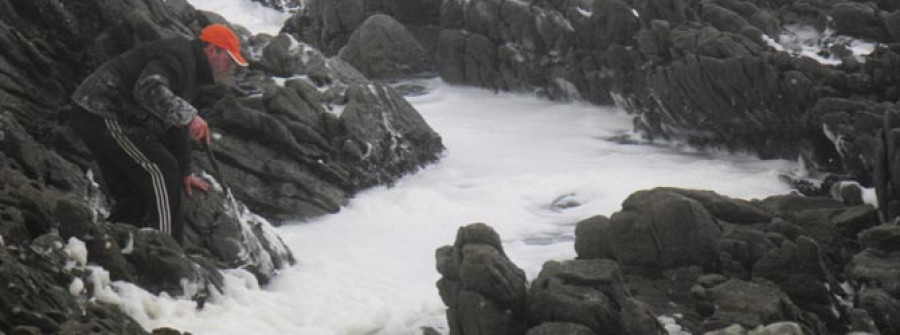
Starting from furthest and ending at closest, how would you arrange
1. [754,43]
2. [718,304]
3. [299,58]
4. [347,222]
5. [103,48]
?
[754,43], [299,58], [347,222], [103,48], [718,304]

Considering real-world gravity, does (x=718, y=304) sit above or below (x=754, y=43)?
below

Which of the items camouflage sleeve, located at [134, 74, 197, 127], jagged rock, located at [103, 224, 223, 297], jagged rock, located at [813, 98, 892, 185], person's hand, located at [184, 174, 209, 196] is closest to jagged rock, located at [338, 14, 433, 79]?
jagged rock, located at [813, 98, 892, 185]

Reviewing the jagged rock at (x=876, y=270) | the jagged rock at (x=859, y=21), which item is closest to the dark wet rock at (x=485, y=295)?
the jagged rock at (x=876, y=270)

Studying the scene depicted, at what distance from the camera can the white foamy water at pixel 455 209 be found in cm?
803

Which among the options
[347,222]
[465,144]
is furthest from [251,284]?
[465,144]

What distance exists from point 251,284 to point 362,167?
5516 millimetres

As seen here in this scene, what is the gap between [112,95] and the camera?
8.03 meters

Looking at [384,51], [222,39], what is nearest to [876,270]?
[222,39]

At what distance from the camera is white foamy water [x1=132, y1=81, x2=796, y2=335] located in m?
8.03

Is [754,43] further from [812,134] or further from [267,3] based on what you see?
[267,3]

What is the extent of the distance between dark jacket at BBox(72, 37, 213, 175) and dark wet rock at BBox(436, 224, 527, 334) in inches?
103

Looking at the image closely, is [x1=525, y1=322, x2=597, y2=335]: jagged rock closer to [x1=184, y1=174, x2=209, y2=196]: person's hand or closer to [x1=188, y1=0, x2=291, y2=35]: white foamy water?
[x1=184, y1=174, x2=209, y2=196]: person's hand

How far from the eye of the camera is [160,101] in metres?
7.76

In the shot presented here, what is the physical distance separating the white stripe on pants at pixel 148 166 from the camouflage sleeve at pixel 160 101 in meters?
0.36
